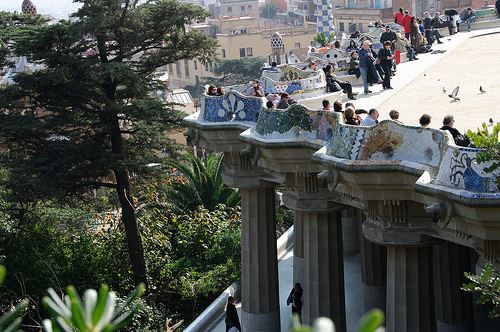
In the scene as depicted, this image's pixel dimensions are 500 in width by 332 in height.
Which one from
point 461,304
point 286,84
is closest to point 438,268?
point 461,304

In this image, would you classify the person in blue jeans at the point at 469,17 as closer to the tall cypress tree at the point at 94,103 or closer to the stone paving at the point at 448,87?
the stone paving at the point at 448,87

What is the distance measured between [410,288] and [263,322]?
21.3 feet

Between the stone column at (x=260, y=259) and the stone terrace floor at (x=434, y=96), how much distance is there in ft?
2.31

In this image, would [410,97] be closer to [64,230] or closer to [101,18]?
[101,18]

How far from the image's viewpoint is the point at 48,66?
30.1m

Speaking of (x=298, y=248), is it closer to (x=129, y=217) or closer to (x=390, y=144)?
(x=129, y=217)

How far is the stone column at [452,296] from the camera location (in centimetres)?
1981

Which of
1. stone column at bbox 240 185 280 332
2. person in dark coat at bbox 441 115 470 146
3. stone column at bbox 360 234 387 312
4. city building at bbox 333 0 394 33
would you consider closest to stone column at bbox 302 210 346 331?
stone column at bbox 240 185 280 332

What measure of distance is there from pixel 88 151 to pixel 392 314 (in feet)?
47.3

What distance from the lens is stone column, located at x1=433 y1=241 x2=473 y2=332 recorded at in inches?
780

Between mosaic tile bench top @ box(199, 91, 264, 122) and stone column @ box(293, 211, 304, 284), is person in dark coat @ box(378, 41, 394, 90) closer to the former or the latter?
stone column @ box(293, 211, 304, 284)

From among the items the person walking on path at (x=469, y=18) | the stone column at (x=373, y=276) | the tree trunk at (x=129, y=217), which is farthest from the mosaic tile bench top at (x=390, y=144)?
the person walking on path at (x=469, y=18)

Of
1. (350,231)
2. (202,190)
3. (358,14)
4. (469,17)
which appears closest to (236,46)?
(358,14)

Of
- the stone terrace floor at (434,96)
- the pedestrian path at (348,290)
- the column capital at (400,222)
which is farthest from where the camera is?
the pedestrian path at (348,290)
